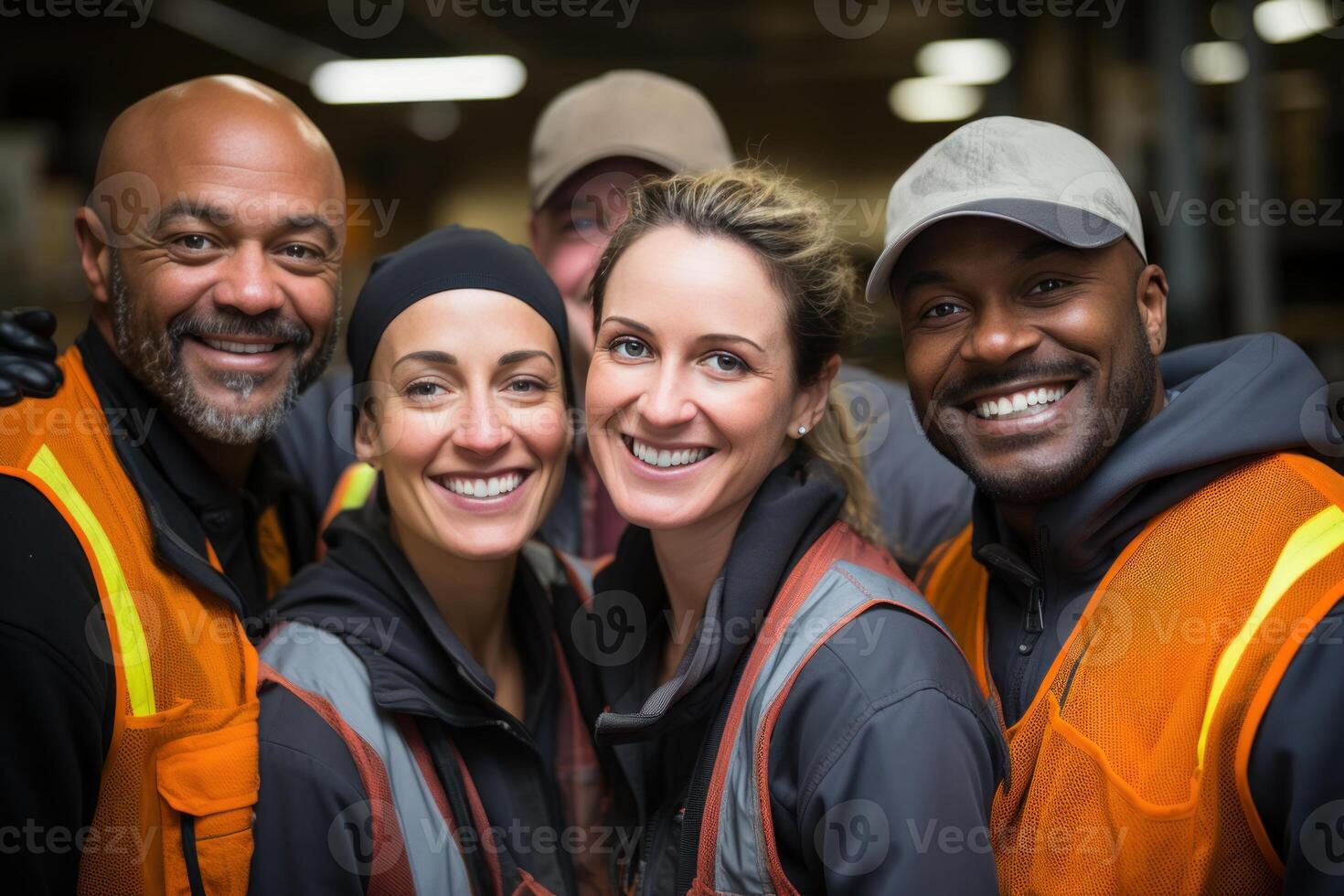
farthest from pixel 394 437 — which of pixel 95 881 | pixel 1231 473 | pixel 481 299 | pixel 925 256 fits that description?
pixel 1231 473

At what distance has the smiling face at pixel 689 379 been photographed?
65.3 inches

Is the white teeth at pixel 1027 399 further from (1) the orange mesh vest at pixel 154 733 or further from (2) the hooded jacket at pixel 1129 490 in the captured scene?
(1) the orange mesh vest at pixel 154 733

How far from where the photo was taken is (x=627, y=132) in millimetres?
2666

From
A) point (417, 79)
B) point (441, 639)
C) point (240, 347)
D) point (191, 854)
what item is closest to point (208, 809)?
point (191, 854)

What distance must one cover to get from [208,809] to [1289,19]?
3.91 metres

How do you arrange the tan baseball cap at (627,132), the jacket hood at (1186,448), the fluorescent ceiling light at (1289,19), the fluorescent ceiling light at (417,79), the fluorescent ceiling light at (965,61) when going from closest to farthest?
1. the jacket hood at (1186,448)
2. the tan baseball cap at (627,132)
3. the fluorescent ceiling light at (1289,19)
4. the fluorescent ceiling light at (965,61)
5. the fluorescent ceiling light at (417,79)

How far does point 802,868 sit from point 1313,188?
347 centimetres

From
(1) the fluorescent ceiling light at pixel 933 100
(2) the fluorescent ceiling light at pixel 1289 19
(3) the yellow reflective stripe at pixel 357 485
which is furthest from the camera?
(1) the fluorescent ceiling light at pixel 933 100

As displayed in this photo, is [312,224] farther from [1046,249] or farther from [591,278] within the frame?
[1046,249]

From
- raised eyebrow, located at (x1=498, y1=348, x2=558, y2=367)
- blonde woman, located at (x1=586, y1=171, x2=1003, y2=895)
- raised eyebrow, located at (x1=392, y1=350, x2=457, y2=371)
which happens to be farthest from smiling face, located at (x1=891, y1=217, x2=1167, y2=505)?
raised eyebrow, located at (x1=392, y1=350, x2=457, y2=371)

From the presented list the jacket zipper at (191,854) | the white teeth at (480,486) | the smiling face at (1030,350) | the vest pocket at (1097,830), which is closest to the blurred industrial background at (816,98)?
the smiling face at (1030,350)

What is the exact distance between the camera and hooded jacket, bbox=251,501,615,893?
5.02 ft

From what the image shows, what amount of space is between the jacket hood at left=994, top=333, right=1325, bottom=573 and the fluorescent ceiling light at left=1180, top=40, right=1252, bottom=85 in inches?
101

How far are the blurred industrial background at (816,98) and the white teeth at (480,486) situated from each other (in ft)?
2.37
